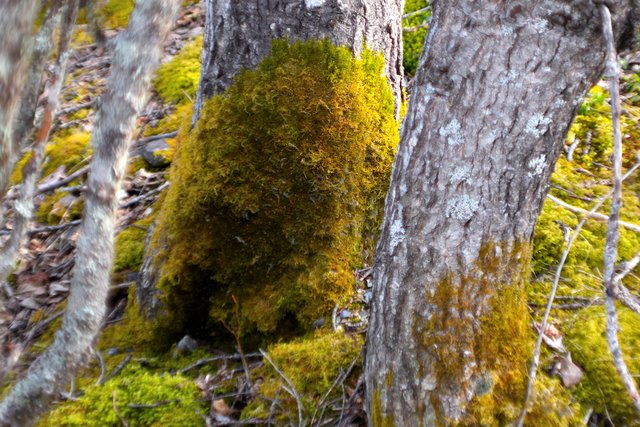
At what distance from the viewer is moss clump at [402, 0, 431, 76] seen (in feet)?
15.1

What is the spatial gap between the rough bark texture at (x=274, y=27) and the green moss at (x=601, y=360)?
168 centimetres

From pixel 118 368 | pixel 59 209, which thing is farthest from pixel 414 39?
pixel 118 368

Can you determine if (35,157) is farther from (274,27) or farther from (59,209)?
(59,209)

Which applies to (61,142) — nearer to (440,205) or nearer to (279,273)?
(279,273)

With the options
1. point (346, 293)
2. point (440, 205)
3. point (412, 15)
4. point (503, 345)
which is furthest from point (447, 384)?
point (412, 15)

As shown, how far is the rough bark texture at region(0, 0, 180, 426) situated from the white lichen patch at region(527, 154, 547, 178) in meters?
1.19

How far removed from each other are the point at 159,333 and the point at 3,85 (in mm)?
1949

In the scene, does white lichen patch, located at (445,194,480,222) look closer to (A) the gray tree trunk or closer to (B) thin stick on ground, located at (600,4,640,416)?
(B) thin stick on ground, located at (600,4,640,416)

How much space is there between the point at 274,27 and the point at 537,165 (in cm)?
156

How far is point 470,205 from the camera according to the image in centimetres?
177

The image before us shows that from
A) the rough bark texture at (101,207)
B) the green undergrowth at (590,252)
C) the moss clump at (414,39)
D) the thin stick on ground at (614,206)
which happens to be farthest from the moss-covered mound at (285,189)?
the moss clump at (414,39)

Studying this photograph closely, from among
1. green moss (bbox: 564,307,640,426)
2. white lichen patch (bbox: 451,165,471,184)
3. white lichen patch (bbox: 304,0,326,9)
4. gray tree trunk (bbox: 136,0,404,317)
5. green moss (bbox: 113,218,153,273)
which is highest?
white lichen patch (bbox: 304,0,326,9)

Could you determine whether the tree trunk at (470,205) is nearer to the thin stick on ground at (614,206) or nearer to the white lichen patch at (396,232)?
the white lichen patch at (396,232)

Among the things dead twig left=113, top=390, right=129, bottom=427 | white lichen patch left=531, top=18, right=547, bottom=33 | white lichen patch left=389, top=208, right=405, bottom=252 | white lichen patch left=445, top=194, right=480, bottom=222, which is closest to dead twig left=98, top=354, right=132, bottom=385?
dead twig left=113, top=390, right=129, bottom=427
